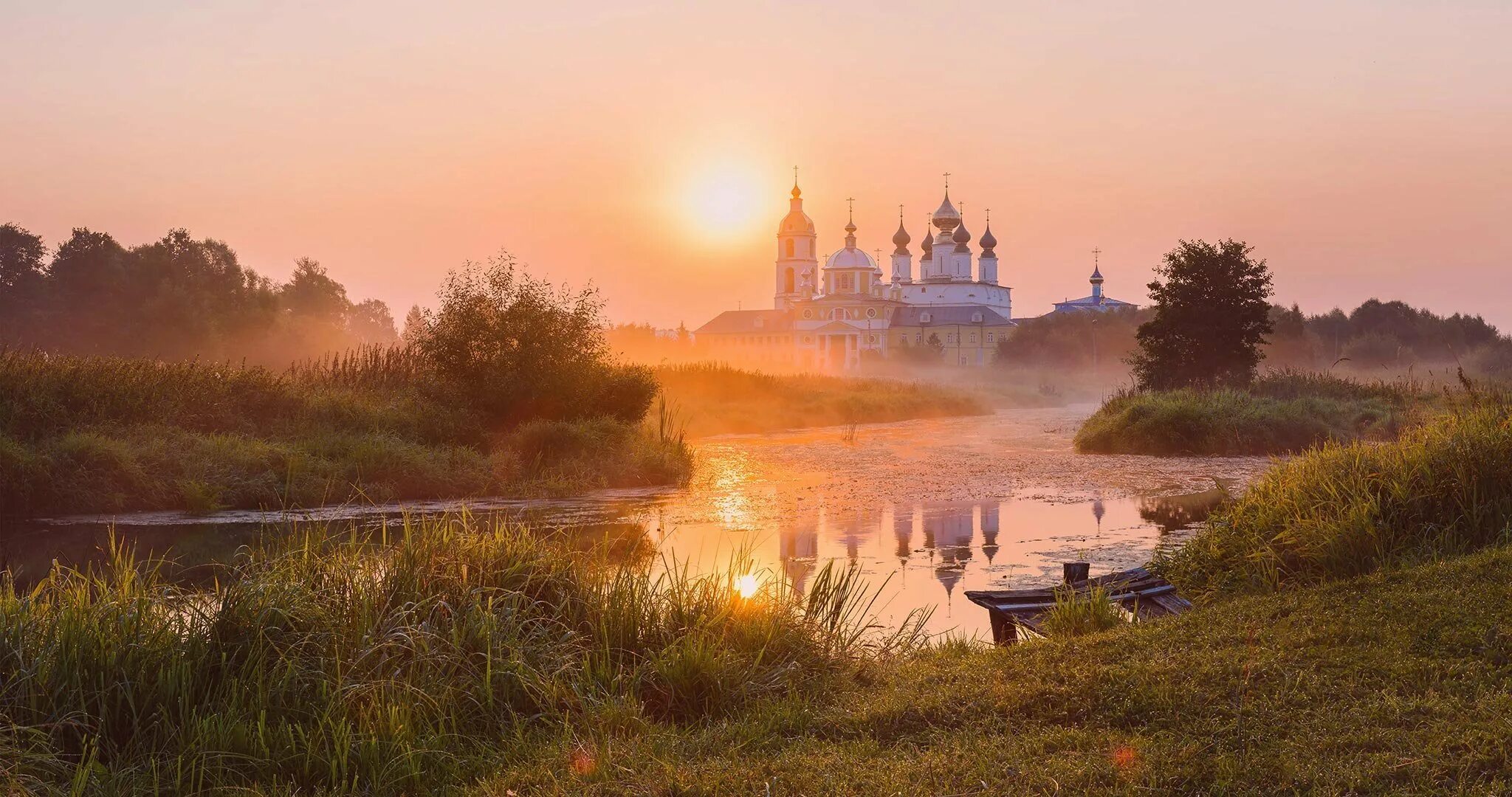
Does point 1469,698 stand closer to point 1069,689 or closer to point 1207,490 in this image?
point 1069,689

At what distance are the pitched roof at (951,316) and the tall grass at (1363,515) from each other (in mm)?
100347

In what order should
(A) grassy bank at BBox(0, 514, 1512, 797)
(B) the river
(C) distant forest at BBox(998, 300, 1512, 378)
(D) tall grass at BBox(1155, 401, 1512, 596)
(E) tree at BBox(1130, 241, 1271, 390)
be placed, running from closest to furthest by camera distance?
(A) grassy bank at BBox(0, 514, 1512, 797) → (D) tall grass at BBox(1155, 401, 1512, 596) → (B) the river → (E) tree at BBox(1130, 241, 1271, 390) → (C) distant forest at BBox(998, 300, 1512, 378)

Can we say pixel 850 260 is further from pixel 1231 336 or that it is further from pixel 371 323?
pixel 1231 336

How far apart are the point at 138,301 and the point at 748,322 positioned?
78.1 m

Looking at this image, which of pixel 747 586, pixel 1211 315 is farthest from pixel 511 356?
pixel 1211 315

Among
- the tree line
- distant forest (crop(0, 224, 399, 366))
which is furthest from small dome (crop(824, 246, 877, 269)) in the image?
distant forest (crop(0, 224, 399, 366))

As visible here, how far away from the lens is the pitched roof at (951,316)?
358ft

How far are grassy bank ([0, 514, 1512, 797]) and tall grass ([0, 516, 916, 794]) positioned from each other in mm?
17

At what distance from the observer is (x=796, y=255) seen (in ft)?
402

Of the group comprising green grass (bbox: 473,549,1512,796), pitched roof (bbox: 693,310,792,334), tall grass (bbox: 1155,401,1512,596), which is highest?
pitched roof (bbox: 693,310,792,334)

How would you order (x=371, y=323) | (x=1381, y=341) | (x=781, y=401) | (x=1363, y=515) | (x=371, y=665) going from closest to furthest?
(x=371, y=665) < (x=1363, y=515) < (x=781, y=401) < (x=1381, y=341) < (x=371, y=323)

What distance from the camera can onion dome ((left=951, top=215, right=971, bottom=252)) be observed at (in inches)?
4732

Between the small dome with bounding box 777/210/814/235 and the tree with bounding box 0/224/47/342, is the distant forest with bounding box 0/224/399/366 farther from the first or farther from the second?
the small dome with bounding box 777/210/814/235

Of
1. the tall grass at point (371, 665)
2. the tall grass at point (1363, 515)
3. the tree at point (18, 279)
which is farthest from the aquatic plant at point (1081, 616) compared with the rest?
the tree at point (18, 279)
